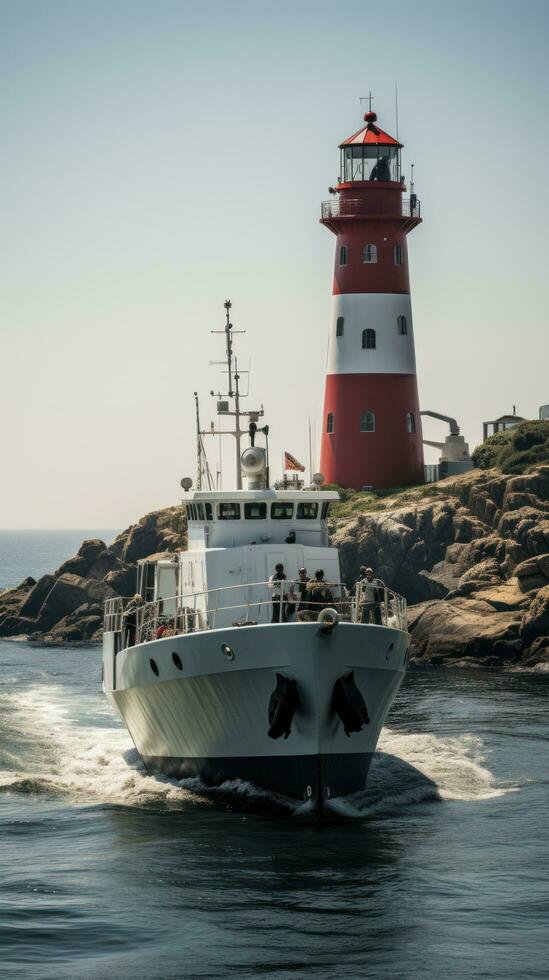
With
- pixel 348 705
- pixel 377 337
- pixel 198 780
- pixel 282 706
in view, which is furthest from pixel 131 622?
pixel 377 337

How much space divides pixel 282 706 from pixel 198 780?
3876 mm

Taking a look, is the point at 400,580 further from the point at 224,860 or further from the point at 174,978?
the point at 174,978

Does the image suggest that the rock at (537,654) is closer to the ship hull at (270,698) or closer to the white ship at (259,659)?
the white ship at (259,659)

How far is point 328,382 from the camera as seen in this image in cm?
6094

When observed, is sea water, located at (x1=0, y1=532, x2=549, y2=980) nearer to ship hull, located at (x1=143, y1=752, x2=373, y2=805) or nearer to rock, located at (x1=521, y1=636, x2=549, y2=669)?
ship hull, located at (x1=143, y1=752, x2=373, y2=805)

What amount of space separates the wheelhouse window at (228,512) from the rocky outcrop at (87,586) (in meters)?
33.7

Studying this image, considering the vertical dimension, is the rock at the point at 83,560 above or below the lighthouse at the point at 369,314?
below

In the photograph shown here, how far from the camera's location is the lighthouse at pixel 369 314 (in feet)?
197

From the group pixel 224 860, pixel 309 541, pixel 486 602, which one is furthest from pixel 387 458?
pixel 224 860

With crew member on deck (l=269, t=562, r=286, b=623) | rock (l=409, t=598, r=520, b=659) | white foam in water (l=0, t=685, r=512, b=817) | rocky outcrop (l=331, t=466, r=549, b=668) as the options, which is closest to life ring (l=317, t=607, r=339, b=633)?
crew member on deck (l=269, t=562, r=286, b=623)

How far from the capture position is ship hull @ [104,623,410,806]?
23.7 meters

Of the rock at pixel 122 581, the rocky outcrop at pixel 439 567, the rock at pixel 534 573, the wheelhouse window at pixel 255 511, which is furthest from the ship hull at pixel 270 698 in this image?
the rock at pixel 122 581

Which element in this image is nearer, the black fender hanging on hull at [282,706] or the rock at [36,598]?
the black fender hanging on hull at [282,706]

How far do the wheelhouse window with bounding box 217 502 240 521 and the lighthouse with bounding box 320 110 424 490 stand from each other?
3064 centimetres
